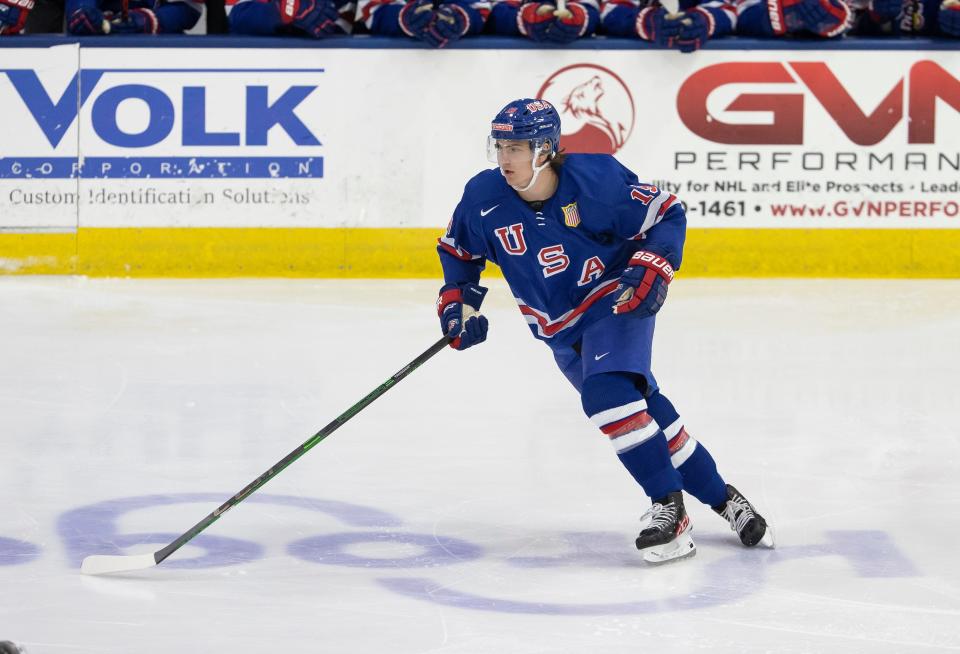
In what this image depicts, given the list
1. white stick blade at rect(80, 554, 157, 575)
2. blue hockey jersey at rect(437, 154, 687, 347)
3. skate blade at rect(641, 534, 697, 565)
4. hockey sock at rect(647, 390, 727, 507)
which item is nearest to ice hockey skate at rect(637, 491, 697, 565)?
skate blade at rect(641, 534, 697, 565)

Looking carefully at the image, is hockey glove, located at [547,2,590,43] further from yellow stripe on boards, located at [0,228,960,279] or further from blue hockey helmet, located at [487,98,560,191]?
blue hockey helmet, located at [487,98,560,191]

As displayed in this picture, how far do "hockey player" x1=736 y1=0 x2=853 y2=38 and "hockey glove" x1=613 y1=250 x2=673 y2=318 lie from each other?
4.49m

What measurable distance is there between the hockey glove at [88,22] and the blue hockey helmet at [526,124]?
4.70 m

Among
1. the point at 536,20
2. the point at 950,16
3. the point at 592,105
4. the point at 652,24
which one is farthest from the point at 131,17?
the point at 950,16

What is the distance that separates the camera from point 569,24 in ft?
24.2

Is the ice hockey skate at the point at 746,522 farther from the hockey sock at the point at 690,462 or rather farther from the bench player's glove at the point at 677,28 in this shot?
the bench player's glove at the point at 677,28

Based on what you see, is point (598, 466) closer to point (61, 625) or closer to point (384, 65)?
point (61, 625)

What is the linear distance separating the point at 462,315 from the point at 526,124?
0.48m

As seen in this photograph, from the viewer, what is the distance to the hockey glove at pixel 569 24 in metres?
7.36

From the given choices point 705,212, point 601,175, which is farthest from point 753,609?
point 705,212

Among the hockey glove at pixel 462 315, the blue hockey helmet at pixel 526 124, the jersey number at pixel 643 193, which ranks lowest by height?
the hockey glove at pixel 462 315

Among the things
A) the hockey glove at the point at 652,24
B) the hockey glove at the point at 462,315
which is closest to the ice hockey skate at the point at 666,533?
the hockey glove at the point at 462,315

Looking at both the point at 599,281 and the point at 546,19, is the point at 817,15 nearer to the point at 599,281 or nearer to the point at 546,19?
the point at 546,19

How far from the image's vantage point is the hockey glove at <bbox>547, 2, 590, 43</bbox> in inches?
290
